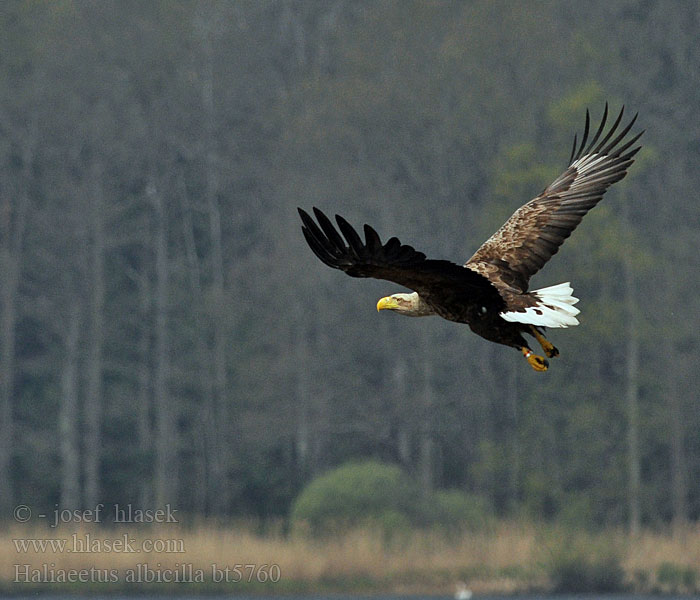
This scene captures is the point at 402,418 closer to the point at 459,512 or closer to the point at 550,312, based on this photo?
the point at 459,512

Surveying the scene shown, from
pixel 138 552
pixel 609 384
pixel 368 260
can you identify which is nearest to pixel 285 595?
pixel 138 552

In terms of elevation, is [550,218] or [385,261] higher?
[550,218]

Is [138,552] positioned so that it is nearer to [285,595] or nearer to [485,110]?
[285,595]

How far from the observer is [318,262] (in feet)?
110

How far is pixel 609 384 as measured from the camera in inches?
1246

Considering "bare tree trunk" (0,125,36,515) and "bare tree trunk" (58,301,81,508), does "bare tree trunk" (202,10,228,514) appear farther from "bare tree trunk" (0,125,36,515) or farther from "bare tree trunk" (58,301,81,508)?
"bare tree trunk" (0,125,36,515)

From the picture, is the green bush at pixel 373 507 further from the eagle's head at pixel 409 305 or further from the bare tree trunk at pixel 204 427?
the eagle's head at pixel 409 305

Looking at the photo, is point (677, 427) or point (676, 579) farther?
point (677, 427)

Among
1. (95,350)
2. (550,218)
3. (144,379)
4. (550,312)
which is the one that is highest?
(95,350)

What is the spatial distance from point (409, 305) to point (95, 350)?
24.7 m

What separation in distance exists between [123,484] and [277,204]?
5.85m

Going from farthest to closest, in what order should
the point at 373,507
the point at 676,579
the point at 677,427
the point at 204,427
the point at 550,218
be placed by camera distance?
1. the point at 204,427
2. the point at 677,427
3. the point at 373,507
4. the point at 676,579
5. the point at 550,218

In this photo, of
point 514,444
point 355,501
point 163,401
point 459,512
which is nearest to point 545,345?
point 355,501

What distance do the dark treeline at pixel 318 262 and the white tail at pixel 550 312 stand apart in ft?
63.1
